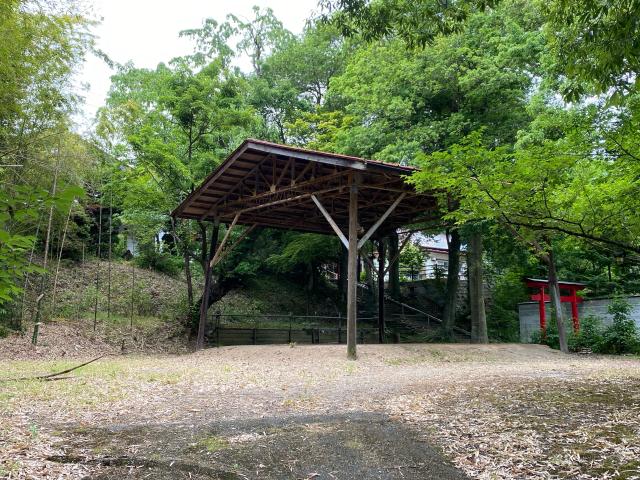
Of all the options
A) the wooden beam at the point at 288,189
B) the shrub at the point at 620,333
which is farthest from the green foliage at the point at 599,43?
the shrub at the point at 620,333

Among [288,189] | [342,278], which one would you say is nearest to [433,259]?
[342,278]

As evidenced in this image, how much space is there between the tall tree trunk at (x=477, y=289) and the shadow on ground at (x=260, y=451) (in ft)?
37.2

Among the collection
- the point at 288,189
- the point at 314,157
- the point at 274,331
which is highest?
the point at 314,157

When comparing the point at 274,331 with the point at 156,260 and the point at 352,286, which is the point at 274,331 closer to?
the point at 352,286

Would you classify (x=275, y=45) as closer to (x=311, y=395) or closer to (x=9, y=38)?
(x=9, y=38)

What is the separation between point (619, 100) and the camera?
170 inches

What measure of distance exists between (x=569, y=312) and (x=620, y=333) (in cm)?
259

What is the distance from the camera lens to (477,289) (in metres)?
14.9

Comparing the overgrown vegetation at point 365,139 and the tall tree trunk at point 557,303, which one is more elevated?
the overgrown vegetation at point 365,139

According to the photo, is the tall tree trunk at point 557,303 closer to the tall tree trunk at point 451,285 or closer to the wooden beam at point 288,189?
the tall tree trunk at point 451,285

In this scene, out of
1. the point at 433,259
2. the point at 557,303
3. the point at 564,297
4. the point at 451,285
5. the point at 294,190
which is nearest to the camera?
the point at 294,190

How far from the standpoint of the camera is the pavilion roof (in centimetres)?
995

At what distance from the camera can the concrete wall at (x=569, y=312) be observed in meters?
14.0

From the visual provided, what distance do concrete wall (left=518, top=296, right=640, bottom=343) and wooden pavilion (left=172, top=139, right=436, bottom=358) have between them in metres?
5.46
